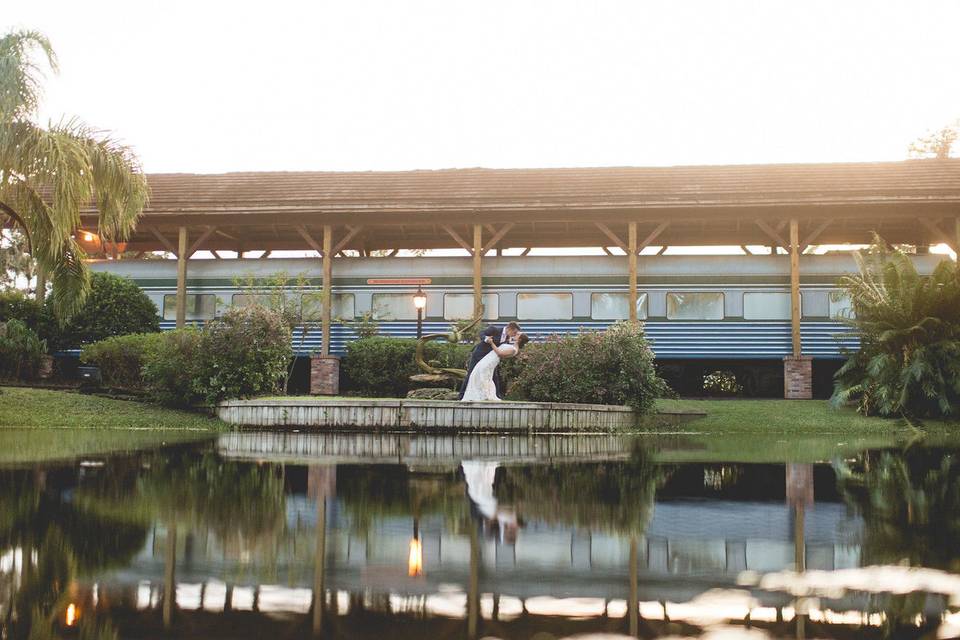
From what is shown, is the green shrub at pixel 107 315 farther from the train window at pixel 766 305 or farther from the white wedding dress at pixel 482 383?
the train window at pixel 766 305

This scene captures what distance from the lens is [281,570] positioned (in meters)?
3.83

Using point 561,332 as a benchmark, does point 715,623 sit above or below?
below

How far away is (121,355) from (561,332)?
11.6 meters

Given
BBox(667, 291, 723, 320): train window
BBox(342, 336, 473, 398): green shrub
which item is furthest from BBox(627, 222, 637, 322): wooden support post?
BBox(342, 336, 473, 398): green shrub

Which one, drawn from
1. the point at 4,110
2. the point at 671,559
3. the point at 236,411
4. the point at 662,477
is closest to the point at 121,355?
the point at 236,411

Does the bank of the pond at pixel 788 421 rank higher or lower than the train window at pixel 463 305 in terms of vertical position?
lower

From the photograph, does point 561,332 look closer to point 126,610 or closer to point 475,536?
point 475,536

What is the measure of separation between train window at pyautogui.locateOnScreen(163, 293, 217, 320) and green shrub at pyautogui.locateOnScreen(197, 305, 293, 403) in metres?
8.81

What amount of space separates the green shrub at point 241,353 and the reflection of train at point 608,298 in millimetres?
7247

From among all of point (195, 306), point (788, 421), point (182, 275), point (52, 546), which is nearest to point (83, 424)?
point (182, 275)

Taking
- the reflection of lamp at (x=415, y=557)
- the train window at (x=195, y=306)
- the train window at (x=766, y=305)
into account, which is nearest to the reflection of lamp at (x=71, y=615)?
the reflection of lamp at (x=415, y=557)

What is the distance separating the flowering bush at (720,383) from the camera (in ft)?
96.2

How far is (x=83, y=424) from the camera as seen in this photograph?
54.6 ft

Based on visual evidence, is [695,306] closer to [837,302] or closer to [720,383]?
[837,302]
